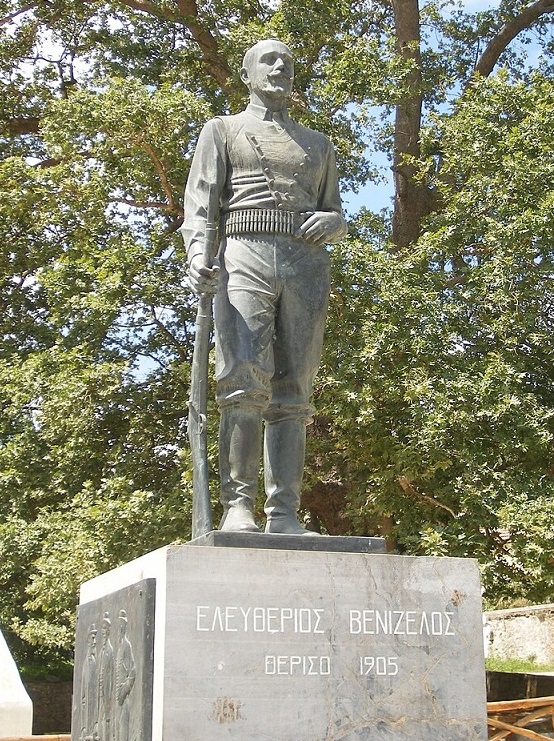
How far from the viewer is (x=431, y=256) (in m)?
13.2

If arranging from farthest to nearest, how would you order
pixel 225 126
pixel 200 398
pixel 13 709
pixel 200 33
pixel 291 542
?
1. pixel 200 33
2. pixel 13 709
3. pixel 225 126
4. pixel 200 398
5. pixel 291 542

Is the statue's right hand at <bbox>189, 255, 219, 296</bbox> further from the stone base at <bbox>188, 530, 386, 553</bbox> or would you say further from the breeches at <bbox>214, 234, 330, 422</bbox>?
the stone base at <bbox>188, 530, 386, 553</bbox>

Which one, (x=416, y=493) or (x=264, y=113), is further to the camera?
(x=416, y=493)

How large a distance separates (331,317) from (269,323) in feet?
24.8

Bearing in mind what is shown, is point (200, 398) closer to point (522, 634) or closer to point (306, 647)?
point (306, 647)

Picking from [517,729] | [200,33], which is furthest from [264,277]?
[200,33]

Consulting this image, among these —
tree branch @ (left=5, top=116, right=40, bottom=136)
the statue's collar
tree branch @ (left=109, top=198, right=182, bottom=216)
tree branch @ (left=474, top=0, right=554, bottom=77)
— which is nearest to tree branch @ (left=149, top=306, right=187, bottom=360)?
tree branch @ (left=109, top=198, right=182, bottom=216)

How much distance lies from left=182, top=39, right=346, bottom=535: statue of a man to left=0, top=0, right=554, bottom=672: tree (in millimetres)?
6257

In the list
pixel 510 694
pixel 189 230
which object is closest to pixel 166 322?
pixel 510 694

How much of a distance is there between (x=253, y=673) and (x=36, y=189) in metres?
10.5

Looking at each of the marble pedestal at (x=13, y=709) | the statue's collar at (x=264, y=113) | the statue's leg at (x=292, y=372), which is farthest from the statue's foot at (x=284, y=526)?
the marble pedestal at (x=13, y=709)

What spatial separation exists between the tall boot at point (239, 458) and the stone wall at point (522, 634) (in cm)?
1421

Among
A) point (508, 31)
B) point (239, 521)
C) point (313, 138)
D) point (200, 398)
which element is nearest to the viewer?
point (239, 521)

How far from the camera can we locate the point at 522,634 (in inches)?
755
